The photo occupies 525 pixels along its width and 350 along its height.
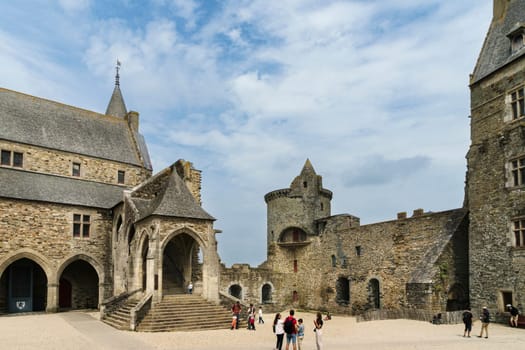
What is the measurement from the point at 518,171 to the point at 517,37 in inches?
237

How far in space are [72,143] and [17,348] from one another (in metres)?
17.0

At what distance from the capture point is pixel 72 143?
27.8m

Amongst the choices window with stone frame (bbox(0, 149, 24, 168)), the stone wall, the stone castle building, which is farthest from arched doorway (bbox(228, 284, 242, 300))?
window with stone frame (bbox(0, 149, 24, 168))

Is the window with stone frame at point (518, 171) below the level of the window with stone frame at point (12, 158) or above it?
below

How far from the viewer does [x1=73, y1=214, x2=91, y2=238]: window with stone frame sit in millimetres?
24938

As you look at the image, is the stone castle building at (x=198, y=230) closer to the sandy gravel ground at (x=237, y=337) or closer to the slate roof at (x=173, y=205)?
the slate roof at (x=173, y=205)

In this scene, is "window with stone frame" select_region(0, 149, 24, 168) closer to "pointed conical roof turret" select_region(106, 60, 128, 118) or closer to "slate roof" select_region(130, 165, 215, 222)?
"slate roof" select_region(130, 165, 215, 222)

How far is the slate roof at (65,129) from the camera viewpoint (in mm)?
26109

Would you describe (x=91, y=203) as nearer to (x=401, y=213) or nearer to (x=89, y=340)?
(x=89, y=340)

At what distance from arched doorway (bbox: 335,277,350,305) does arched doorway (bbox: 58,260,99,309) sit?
14984 mm

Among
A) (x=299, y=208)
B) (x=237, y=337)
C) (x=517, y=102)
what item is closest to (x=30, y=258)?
(x=237, y=337)

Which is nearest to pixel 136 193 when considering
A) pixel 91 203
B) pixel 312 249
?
pixel 91 203

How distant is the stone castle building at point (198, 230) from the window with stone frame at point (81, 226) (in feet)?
0.20

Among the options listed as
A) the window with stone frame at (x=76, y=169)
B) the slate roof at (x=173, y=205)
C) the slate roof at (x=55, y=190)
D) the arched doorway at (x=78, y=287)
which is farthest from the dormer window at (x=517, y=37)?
the arched doorway at (x=78, y=287)
